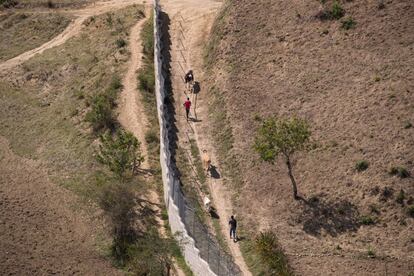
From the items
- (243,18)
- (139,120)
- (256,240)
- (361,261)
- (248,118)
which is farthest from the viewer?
(243,18)

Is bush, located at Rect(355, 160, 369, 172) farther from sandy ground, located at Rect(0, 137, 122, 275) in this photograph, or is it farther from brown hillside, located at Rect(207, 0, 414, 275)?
sandy ground, located at Rect(0, 137, 122, 275)

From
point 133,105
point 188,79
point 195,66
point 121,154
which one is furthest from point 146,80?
point 121,154

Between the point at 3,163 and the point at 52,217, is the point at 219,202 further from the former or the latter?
the point at 3,163

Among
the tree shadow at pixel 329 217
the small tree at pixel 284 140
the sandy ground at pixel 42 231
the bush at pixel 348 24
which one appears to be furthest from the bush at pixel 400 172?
the sandy ground at pixel 42 231

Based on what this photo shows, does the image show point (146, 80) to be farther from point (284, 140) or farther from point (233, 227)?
point (233, 227)

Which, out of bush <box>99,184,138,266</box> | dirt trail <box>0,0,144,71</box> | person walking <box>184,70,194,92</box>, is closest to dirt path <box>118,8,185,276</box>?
bush <box>99,184,138,266</box>

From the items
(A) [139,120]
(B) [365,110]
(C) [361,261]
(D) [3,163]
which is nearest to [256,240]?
(C) [361,261]

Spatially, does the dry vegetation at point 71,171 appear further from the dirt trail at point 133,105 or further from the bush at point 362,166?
the bush at point 362,166
